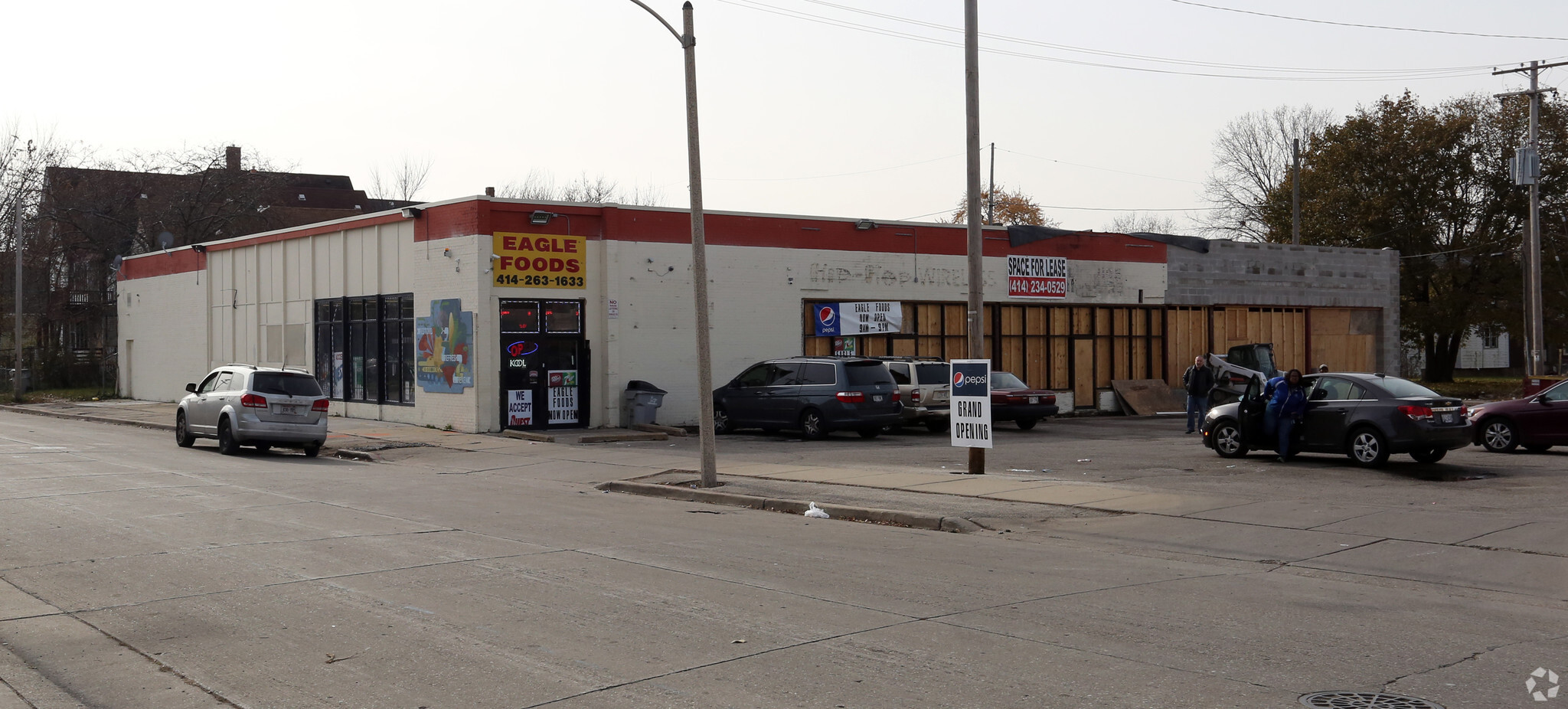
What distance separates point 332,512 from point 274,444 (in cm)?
971

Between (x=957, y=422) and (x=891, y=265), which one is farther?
(x=891, y=265)

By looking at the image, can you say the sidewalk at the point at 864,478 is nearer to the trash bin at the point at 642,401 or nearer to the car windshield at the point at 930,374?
the trash bin at the point at 642,401

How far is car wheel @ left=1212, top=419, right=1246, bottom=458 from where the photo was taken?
20.2 m

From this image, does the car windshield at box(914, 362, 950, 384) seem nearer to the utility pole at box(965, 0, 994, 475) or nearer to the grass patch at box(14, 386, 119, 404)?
the utility pole at box(965, 0, 994, 475)

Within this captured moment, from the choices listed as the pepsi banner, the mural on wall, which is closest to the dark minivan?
the pepsi banner

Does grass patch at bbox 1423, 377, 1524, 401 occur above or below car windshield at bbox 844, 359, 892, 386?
below

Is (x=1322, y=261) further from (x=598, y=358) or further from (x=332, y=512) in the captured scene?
(x=332, y=512)

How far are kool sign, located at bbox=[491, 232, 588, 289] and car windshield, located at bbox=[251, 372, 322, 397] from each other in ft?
16.9

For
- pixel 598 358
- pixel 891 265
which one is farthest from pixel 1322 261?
pixel 598 358

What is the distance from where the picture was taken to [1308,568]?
10.9 m

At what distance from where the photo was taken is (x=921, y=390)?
89.2 feet

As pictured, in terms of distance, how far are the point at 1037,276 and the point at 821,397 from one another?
12.4 m

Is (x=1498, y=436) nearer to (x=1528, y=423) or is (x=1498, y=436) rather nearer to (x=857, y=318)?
(x=1528, y=423)

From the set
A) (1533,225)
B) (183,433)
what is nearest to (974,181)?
(183,433)
